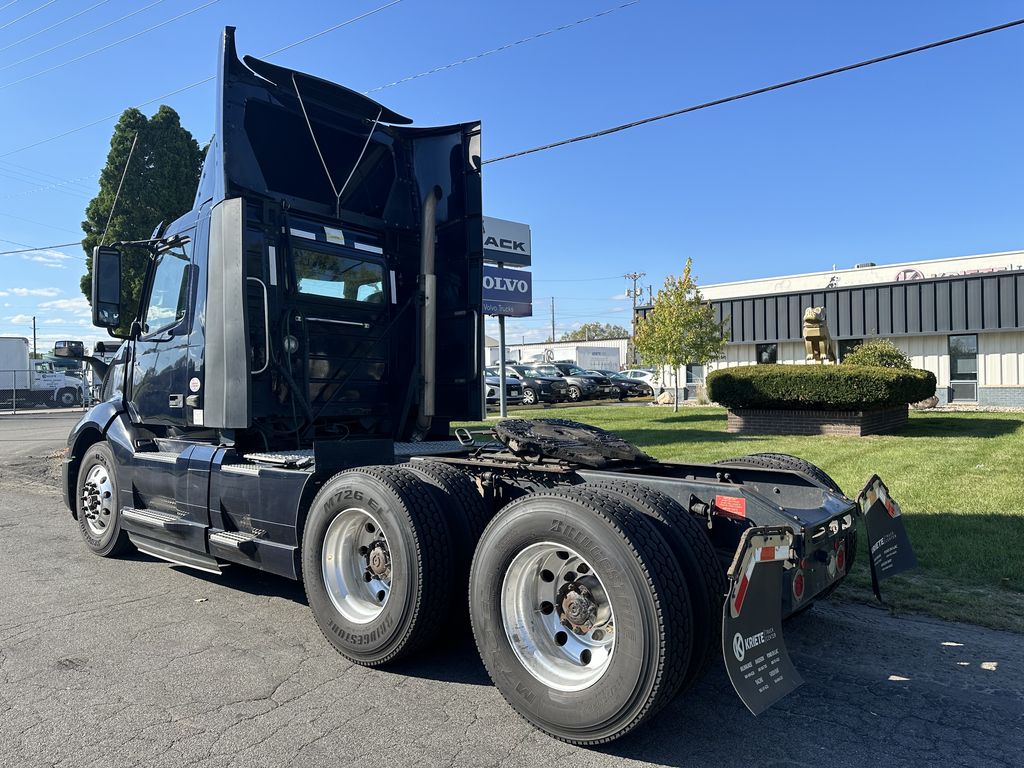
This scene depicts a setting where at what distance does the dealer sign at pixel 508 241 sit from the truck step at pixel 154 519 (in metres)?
14.2

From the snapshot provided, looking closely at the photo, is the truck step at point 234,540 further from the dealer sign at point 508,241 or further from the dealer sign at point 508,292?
the dealer sign at point 508,241

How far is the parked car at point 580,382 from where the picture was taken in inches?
1137

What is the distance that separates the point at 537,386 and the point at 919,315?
44.3 ft

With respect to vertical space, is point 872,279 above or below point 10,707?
above

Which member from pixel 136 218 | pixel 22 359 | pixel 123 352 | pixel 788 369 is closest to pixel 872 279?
pixel 788 369

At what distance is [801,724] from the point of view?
330cm

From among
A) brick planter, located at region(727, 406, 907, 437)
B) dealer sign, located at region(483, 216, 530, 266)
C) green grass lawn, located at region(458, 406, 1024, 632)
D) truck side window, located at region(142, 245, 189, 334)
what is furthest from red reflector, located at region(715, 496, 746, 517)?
dealer sign, located at region(483, 216, 530, 266)

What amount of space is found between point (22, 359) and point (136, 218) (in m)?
32.0

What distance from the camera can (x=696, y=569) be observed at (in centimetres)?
308

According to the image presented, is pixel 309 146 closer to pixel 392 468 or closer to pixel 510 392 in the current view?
pixel 392 468

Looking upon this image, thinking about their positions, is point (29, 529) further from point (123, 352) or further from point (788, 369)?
point (788, 369)

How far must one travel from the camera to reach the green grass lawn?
16.8 feet

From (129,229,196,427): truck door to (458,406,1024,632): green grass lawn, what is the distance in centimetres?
411

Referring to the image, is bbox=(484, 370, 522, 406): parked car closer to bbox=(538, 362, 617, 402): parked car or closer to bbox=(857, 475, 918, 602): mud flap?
bbox=(538, 362, 617, 402): parked car
